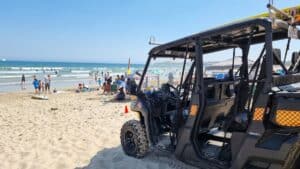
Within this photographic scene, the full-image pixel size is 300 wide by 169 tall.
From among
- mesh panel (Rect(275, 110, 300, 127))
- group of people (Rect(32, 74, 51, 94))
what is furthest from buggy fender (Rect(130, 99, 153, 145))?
group of people (Rect(32, 74, 51, 94))

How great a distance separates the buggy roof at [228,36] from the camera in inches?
136

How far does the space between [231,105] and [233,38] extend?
101 centimetres

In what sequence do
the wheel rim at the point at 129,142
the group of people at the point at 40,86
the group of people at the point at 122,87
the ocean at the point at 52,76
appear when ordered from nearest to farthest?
1. the wheel rim at the point at 129,142
2. the group of people at the point at 122,87
3. the group of people at the point at 40,86
4. the ocean at the point at 52,76

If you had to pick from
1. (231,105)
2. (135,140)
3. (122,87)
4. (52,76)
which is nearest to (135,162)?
(135,140)

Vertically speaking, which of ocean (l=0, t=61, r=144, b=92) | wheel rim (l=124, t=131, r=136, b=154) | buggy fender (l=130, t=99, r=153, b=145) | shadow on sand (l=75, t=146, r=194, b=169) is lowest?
ocean (l=0, t=61, r=144, b=92)

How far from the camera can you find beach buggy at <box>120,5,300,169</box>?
10.3 feet

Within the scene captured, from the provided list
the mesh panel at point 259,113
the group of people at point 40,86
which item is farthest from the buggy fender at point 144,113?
the group of people at point 40,86

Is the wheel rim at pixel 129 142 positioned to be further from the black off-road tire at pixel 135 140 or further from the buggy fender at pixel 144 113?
the buggy fender at pixel 144 113

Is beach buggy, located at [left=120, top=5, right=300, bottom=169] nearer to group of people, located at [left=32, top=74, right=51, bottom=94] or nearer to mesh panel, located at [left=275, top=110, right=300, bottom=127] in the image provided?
mesh panel, located at [left=275, top=110, right=300, bottom=127]

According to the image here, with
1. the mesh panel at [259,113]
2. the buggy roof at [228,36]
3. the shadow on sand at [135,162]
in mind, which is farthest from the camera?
the shadow on sand at [135,162]

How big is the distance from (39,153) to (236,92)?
3702mm

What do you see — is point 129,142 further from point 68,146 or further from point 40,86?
point 40,86

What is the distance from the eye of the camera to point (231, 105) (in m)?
4.69

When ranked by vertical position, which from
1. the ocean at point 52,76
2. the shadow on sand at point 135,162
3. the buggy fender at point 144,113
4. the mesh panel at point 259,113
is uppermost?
the mesh panel at point 259,113
